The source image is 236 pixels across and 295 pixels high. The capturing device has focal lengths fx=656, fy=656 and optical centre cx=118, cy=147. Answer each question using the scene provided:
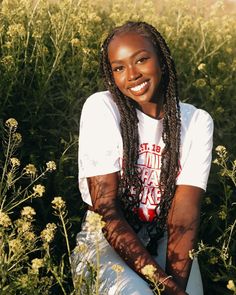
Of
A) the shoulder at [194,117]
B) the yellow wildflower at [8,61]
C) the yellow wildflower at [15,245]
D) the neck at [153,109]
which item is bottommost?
the yellow wildflower at [15,245]

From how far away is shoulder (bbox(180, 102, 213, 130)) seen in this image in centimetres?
264

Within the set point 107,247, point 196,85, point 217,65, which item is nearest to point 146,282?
point 107,247

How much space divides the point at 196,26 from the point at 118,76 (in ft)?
7.29

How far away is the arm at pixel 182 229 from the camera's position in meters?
2.44

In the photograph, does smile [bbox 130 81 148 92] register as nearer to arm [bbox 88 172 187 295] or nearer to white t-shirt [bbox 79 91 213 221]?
white t-shirt [bbox 79 91 213 221]

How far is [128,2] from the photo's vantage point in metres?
4.90

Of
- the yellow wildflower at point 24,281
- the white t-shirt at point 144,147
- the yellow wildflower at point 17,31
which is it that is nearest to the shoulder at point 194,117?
the white t-shirt at point 144,147

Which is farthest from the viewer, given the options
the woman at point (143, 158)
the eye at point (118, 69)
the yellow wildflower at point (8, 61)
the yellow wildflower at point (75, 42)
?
the yellow wildflower at point (75, 42)

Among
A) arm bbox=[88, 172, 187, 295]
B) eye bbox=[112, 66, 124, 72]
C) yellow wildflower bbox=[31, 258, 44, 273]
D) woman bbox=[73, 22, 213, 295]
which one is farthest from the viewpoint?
eye bbox=[112, 66, 124, 72]

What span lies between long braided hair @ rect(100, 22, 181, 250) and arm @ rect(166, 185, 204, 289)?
5 centimetres

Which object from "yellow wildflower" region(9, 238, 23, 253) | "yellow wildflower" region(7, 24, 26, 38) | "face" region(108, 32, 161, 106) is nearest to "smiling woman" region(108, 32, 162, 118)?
"face" region(108, 32, 161, 106)

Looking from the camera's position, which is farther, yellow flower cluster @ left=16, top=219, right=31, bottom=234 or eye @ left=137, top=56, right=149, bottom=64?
eye @ left=137, top=56, right=149, bottom=64

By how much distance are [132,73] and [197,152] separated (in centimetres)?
42

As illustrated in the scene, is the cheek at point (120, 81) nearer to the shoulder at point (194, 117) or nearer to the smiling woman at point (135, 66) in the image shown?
the smiling woman at point (135, 66)
